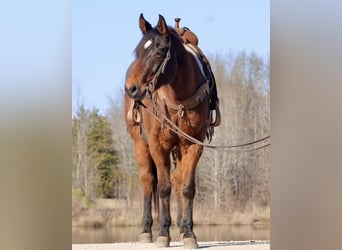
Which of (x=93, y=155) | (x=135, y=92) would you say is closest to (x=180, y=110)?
(x=135, y=92)

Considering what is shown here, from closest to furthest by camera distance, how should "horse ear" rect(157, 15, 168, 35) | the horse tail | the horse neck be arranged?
"horse ear" rect(157, 15, 168, 35), the horse neck, the horse tail

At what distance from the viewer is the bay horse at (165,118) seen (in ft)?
11.7

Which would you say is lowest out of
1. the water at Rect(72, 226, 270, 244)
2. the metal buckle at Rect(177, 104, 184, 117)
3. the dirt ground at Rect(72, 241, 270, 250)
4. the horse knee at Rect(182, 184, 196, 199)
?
the dirt ground at Rect(72, 241, 270, 250)

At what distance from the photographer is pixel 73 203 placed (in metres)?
3.68

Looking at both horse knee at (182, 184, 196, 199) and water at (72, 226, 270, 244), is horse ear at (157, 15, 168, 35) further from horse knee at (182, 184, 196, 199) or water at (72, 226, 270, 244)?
water at (72, 226, 270, 244)

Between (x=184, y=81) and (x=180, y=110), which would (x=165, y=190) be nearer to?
(x=180, y=110)

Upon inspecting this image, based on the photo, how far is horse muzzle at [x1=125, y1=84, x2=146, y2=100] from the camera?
11.8 ft

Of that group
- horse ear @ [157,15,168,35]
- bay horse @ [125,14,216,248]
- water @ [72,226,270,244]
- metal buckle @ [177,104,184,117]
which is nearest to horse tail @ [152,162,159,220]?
bay horse @ [125,14,216,248]

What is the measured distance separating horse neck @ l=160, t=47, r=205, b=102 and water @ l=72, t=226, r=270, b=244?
649mm

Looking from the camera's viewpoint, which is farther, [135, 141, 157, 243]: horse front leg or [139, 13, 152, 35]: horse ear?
[135, 141, 157, 243]: horse front leg

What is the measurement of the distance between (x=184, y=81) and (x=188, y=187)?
52 centimetres

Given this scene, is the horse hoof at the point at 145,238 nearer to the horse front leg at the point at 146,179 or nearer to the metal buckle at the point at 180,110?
the horse front leg at the point at 146,179

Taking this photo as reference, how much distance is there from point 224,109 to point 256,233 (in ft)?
2.05
